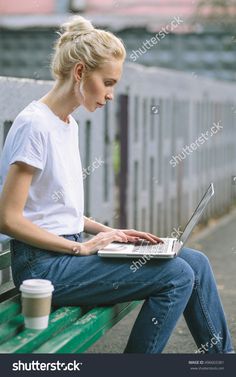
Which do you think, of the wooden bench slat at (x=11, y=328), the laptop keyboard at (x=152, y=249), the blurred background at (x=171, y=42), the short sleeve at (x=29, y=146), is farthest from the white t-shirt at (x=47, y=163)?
the blurred background at (x=171, y=42)

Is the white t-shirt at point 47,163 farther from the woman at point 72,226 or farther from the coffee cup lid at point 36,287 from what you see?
the coffee cup lid at point 36,287

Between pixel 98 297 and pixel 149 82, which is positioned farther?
pixel 149 82

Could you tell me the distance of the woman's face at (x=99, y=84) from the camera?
3209 mm

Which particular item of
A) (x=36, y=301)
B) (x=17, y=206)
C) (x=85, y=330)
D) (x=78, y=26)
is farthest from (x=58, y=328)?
(x=78, y=26)

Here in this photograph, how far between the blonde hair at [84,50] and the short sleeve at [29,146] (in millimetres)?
280

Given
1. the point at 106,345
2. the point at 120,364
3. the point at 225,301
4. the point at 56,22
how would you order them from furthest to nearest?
the point at 56,22 < the point at 225,301 < the point at 106,345 < the point at 120,364

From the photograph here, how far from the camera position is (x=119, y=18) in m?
14.9

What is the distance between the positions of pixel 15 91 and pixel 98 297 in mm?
1038

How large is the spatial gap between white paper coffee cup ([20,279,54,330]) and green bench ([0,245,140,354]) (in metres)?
0.03

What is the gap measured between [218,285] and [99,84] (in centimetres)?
270

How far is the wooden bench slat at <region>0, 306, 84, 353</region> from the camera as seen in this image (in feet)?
8.87

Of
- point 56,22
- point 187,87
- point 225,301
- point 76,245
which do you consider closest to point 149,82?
point 187,87

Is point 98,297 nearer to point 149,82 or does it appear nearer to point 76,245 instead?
point 76,245

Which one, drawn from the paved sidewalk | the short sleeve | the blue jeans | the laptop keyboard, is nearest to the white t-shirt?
the short sleeve
